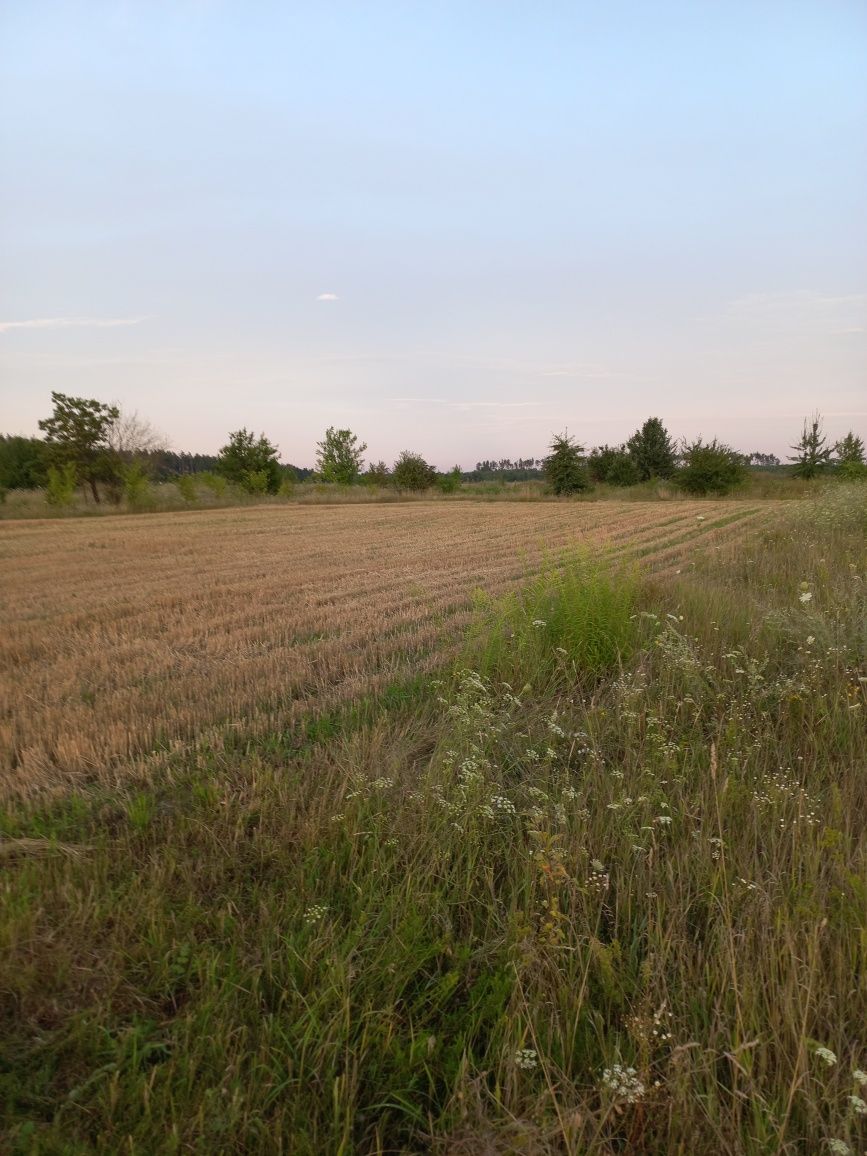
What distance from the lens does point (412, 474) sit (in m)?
52.8

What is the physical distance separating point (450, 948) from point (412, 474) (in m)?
51.8

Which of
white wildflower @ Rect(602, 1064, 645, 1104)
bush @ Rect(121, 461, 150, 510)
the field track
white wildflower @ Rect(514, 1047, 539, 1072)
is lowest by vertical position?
white wildflower @ Rect(514, 1047, 539, 1072)

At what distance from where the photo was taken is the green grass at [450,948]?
1.53 m

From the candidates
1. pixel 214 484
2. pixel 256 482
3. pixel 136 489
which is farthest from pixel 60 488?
pixel 256 482

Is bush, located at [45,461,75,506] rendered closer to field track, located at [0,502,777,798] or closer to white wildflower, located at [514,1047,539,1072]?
field track, located at [0,502,777,798]

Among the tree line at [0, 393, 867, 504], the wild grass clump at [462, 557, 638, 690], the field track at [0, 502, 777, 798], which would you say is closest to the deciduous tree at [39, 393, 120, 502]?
the tree line at [0, 393, 867, 504]

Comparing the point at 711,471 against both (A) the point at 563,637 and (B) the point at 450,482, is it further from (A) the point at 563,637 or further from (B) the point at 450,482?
(A) the point at 563,637

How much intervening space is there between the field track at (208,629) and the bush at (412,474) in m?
38.1

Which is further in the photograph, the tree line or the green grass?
the tree line

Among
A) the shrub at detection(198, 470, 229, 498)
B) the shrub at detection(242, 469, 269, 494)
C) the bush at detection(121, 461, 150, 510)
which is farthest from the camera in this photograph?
the shrub at detection(242, 469, 269, 494)

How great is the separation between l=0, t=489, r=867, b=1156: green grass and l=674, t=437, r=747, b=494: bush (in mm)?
43028

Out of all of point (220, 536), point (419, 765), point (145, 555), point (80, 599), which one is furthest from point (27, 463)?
point (419, 765)

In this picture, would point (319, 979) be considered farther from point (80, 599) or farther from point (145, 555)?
point (145, 555)

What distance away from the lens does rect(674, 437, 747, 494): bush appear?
4219cm
